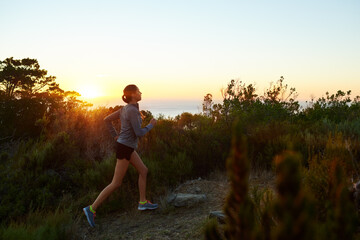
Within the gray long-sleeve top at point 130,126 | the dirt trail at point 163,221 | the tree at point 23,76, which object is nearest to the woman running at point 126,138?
the gray long-sleeve top at point 130,126

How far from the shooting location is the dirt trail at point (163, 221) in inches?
185

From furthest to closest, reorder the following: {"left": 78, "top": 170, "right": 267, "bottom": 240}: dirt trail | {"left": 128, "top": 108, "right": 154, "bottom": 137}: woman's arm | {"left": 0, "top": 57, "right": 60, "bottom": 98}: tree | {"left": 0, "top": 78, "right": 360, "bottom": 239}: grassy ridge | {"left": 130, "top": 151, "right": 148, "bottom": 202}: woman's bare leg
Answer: {"left": 0, "top": 57, "right": 60, "bottom": 98}: tree < {"left": 0, "top": 78, "right": 360, "bottom": 239}: grassy ridge < {"left": 130, "top": 151, "right": 148, "bottom": 202}: woman's bare leg < {"left": 128, "top": 108, "right": 154, "bottom": 137}: woman's arm < {"left": 78, "top": 170, "right": 267, "bottom": 240}: dirt trail

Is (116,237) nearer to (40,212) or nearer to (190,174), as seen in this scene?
(40,212)

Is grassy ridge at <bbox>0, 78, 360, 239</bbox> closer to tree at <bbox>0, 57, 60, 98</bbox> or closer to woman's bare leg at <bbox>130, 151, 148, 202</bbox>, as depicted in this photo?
woman's bare leg at <bbox>130, 151, 148, 202</bbox>

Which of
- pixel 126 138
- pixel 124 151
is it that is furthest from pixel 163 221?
pixel 126 138

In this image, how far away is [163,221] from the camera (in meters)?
5.42

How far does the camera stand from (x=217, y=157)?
7.93m

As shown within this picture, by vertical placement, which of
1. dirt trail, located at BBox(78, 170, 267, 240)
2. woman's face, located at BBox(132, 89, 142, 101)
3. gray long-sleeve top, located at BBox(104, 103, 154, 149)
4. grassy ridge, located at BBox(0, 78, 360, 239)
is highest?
woman's face, located at BBox(132, 89, 142, 101)

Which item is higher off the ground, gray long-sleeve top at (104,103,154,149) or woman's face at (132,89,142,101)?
woman's face at (132,89,142,101)

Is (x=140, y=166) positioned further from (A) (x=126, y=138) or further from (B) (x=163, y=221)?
(B) (x=163, y=221)

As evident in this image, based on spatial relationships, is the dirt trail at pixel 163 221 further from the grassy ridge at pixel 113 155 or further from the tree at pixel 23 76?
the tree at pixel 23 76

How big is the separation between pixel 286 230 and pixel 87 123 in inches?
335

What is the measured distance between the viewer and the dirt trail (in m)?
4.69

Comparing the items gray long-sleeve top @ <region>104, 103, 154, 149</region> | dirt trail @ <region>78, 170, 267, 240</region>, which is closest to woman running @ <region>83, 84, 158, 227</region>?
gray long-sleeve top @ <region>104, 103, 154, 149</region>
